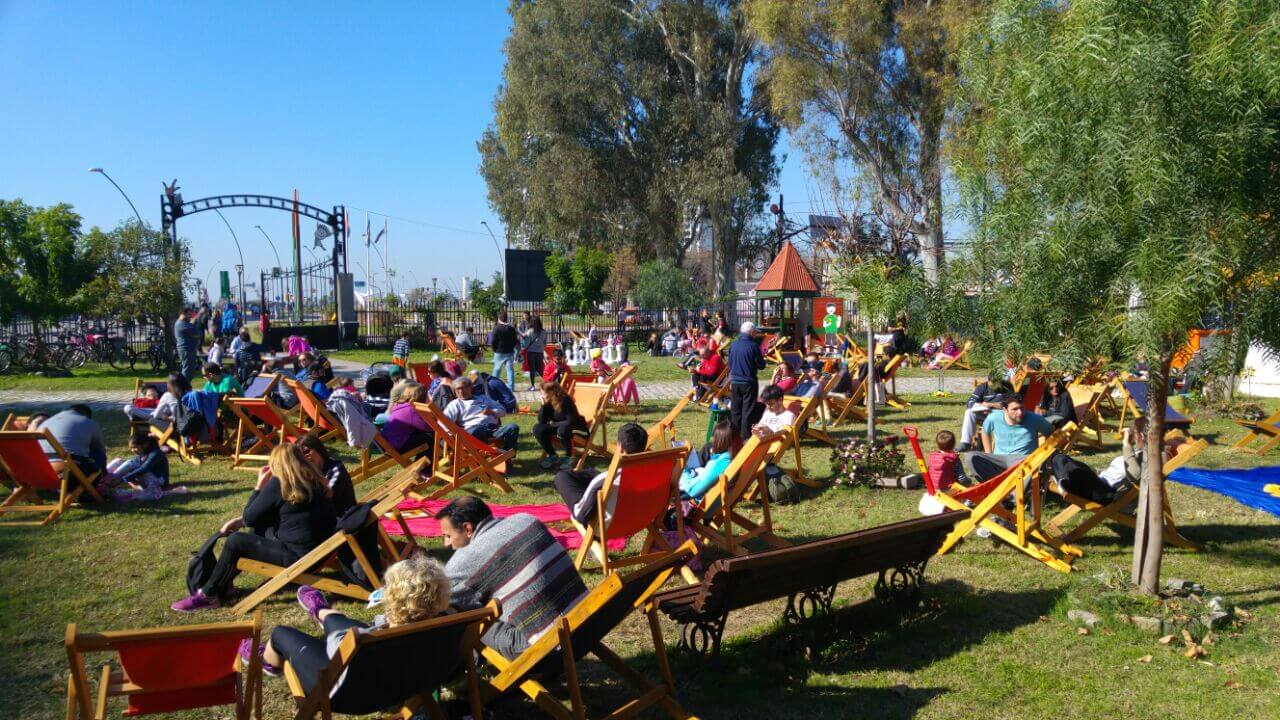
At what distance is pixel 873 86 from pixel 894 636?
26.0 metres

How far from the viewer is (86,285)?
19547 mm

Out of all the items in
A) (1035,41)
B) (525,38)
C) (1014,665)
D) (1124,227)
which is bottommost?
(1014,665)

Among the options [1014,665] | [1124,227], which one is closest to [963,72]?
[1124,227]

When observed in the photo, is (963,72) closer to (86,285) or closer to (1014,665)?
(1014,665)

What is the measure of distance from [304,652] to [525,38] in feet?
116

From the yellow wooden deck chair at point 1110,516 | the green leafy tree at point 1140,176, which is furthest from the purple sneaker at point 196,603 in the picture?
the yellow wooden deck chair at point 1110,516

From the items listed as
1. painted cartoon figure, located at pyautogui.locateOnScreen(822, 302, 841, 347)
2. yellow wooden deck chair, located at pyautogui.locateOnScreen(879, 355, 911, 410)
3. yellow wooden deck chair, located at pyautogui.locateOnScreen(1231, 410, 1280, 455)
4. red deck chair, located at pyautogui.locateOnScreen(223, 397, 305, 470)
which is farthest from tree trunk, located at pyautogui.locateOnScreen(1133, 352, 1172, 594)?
painted cartoon figure, located at pyautogui.locateOnScreen(822, 302, 841, 347)

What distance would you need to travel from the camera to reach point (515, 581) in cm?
→ 362

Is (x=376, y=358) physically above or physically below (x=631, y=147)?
below

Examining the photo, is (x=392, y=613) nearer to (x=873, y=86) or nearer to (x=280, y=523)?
(x=280, y=523)

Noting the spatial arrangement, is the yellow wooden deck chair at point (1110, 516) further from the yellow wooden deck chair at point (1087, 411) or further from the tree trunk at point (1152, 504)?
the yellow wooden deck chair at point (1087, 411)

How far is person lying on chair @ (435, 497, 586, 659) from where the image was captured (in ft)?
11.8

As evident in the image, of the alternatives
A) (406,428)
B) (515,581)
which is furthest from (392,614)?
(406,428)

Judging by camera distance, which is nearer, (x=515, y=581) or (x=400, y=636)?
(x=400, y=636)
